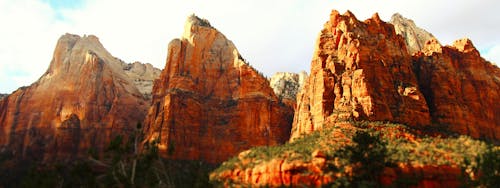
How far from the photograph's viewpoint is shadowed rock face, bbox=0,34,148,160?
102125 mm

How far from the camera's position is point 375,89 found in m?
76.6

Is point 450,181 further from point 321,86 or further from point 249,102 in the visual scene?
point 249,102

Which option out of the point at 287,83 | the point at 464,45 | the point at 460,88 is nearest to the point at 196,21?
the point at 287,83

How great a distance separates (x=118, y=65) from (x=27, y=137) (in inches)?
1130

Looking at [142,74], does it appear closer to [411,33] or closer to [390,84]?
[411,33]

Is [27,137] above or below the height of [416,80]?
below

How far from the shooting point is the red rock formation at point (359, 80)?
74688 millimetres

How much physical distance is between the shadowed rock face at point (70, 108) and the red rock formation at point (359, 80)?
3914 cm

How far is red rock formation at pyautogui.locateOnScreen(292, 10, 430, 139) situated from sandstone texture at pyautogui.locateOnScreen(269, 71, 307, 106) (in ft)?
116

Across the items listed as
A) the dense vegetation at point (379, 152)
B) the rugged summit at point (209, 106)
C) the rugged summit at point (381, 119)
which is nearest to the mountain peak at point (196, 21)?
the rugged summit at point (209, 106)

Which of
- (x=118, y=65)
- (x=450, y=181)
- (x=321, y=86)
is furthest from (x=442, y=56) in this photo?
(x=118, y=65)

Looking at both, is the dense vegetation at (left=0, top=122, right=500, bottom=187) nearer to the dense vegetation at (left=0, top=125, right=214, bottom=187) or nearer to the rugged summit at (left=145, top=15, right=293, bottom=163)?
the dense vegetation at (left=0, top=125, right=214, bottom=187)

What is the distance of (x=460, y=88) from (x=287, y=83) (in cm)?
5522

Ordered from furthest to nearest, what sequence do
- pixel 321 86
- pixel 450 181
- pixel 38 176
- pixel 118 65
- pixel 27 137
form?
pixel 118 65, pixel 27 137, pixel 321 86, pixel 38 176, pixel 450 181
